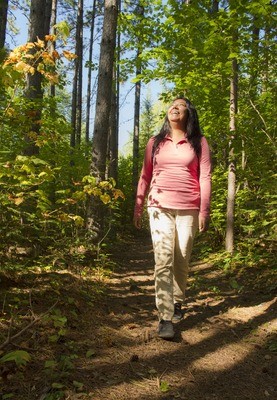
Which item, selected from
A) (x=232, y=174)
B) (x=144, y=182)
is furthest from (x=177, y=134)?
(x=232, y=174)

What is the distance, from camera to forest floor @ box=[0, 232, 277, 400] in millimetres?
2182

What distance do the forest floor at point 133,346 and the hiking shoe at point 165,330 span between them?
2.2 inches

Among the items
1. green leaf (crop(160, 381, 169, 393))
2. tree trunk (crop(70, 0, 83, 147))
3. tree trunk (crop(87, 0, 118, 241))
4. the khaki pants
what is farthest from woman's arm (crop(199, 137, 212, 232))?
tree trunk (crop(70, 0, 83, 147))

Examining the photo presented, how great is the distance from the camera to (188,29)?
631 cm

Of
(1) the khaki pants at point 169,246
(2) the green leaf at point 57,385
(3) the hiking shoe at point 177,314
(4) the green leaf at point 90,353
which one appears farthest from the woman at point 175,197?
(2) the green leaf at point 57,385

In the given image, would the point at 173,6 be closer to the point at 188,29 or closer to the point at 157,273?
the point at 188,29

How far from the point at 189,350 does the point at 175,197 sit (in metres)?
1.34

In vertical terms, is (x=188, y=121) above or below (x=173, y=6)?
below

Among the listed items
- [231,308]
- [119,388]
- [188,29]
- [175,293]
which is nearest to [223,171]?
[188,29]

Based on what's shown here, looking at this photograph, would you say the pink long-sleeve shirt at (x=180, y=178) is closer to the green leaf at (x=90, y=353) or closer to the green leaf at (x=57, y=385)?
the green leaf at (x=90, y=353)

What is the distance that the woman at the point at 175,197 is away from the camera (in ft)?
10.5

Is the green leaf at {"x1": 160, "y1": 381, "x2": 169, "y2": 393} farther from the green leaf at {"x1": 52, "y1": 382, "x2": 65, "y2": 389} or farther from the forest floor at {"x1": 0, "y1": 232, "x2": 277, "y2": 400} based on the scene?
the green leaf at {"x1": 52, "y1": 382, "x2": 65, "y2": 389}

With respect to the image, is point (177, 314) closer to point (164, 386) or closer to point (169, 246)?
point (169, 246)

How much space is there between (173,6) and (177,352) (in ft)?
18.5
